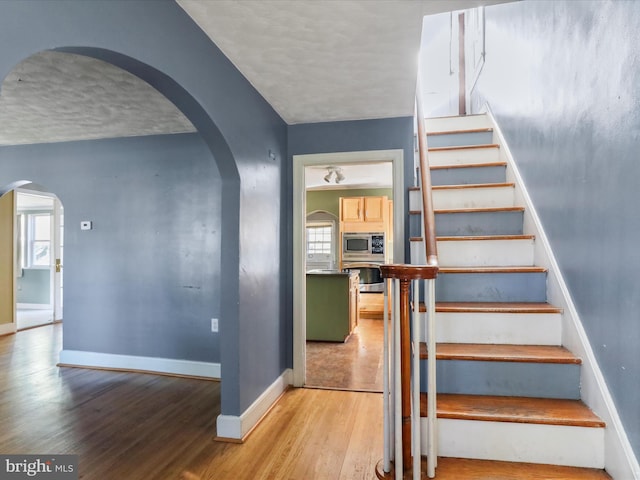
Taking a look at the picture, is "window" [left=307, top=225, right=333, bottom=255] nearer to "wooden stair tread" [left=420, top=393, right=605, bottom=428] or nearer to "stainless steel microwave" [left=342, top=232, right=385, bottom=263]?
"stainless steel microwave" [left=342, top=232, right=385, bottom=263]

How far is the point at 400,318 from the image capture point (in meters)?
1.59

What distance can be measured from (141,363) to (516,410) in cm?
338

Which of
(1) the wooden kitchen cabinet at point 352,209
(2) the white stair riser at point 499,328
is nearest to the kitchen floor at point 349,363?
(2) the white stair riser at point 499,328

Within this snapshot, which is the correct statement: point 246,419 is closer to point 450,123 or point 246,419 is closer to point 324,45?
point 324,45

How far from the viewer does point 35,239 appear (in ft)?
24.3

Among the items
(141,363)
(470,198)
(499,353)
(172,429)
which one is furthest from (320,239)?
(499,353)

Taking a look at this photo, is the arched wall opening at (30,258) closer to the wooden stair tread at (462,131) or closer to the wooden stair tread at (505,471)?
the wooden stair tread at (462,131)

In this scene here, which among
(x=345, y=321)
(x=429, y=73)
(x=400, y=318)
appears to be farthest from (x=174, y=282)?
(x=429, y=73)

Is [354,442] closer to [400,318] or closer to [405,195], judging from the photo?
[400,318]

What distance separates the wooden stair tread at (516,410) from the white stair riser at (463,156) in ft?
7.12

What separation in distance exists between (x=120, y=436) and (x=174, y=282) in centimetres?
153

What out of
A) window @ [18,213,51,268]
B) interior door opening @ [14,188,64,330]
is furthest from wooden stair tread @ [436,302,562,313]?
window @ [18,213,51,268]

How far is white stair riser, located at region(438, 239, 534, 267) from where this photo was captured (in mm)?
2420

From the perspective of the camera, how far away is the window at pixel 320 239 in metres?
7.95
